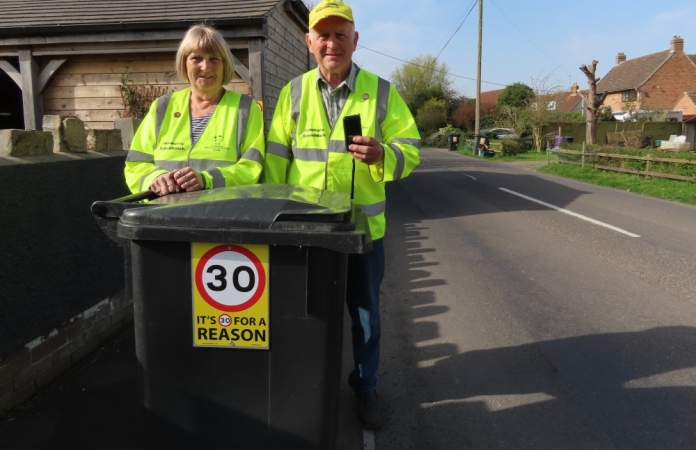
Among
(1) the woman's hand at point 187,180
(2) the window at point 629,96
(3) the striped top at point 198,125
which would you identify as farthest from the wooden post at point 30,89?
(2) the window at point 629,96

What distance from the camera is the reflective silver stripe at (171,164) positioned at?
2670 millimetres

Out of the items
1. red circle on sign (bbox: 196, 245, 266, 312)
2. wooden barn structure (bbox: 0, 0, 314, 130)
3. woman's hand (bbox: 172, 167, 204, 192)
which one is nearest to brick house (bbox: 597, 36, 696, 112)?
wooden barn structure (bbox: 0, 0, 314, 130)

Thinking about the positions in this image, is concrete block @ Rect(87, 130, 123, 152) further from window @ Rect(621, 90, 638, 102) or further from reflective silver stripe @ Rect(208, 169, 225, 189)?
window @ Rect(621, 90, 638, 102)

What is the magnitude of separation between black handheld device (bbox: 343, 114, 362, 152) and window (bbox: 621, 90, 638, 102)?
51.9 meters

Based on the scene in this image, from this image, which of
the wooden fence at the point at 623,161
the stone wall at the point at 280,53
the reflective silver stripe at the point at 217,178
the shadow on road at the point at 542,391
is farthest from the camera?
the wooden fence at the point at 623,161

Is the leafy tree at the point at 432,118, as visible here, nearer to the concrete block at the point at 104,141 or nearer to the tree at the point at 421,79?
the tree at the point at 421,79

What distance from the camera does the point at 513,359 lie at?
3.86m

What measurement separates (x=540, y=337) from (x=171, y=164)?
305 centimetres

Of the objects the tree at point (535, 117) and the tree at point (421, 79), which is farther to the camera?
the tree at point (421, 79)

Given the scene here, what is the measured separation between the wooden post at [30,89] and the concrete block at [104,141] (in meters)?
4.52

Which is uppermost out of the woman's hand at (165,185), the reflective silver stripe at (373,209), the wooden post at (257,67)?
the wooden post at (257,67)

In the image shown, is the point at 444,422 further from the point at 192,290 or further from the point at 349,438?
the point at 192,290

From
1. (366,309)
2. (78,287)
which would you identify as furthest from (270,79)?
(366,309)

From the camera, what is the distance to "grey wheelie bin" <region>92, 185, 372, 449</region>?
1912 mm
